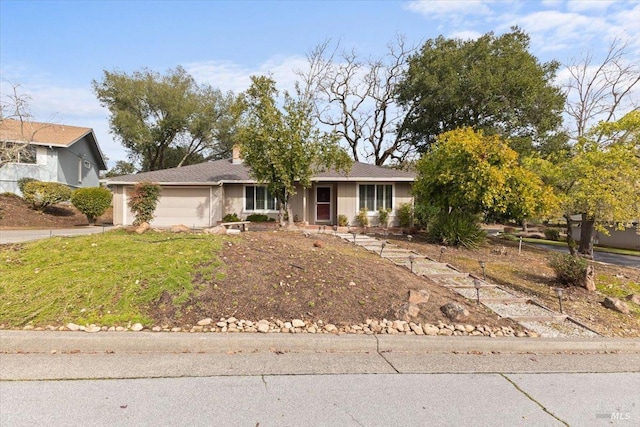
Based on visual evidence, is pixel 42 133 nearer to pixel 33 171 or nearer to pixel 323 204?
pixel 33 171

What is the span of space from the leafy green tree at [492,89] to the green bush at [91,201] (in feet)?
68.8

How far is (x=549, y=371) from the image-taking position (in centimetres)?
371

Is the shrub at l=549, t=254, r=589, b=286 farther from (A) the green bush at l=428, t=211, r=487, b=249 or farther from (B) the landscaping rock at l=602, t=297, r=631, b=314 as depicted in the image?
(A) the green bush at l=428, t=211, r=487, b=249

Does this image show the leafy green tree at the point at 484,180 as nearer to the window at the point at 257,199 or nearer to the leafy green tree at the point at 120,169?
the window at the point at 257,199

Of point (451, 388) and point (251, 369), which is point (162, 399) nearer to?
point (251, 369)

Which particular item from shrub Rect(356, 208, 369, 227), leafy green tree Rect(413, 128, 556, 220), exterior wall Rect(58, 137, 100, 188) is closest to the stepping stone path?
leafy green tree Rect(413, 128, 556, 220)

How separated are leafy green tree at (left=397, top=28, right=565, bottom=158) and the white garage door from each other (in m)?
16.6

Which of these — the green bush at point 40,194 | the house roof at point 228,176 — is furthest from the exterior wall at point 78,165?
the house roof at point 228,176

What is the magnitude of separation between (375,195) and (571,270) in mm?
10006

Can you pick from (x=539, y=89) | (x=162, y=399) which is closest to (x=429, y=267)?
(x=162, y=399)

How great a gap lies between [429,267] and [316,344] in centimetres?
537

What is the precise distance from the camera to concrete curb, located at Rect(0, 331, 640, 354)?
372 centimetres

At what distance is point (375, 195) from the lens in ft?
55.5

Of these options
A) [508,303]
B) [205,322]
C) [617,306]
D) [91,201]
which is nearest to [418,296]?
[508,303]
